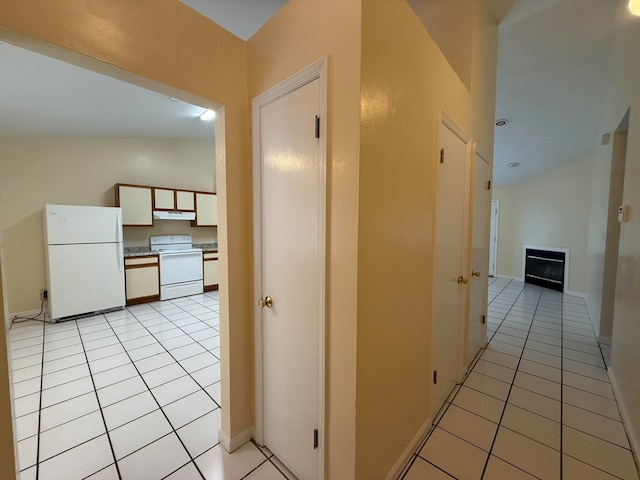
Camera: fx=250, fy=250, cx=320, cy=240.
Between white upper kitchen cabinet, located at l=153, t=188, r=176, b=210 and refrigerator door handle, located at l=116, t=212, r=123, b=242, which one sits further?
white upper kitchen cabinet, located at l=153, t=188, r=176, b=210

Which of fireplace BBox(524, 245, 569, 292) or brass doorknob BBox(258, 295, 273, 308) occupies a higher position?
brass doorknob BBox(258, 295, 273, 308)

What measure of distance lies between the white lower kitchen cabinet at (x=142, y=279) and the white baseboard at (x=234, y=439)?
143 inches

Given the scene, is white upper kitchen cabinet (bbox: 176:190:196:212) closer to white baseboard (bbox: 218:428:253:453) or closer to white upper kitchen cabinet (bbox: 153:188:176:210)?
white upper kitchen cabinet (bbox: 153:188:176:210)

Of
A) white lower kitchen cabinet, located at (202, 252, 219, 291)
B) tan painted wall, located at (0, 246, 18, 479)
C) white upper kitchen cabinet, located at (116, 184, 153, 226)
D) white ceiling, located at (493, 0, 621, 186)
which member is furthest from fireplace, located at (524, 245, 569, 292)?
white upper kitchen cabinet, located at (116, 184, 153, 226)

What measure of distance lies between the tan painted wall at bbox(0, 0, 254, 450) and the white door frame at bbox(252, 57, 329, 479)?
7 centimetres

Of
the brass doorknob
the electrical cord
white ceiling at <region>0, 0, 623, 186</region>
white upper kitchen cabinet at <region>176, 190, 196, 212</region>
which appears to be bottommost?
the electrical cord

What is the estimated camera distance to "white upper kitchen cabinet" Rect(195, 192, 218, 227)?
207 inches

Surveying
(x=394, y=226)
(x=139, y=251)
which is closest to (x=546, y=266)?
(x=394, y=226)

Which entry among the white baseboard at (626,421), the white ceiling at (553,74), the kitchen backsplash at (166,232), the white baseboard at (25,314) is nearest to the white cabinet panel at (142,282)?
the kitchen backsplash at (166,232)

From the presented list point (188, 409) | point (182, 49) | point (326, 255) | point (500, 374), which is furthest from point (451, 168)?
point (188, 409)

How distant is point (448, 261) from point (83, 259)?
470cm

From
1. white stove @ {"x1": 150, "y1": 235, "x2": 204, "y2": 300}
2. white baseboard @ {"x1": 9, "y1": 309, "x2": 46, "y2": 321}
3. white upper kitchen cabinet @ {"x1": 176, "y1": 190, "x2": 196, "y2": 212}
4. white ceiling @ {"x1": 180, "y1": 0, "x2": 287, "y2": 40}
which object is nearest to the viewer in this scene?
white ceiling @ {"x1": 180, "y1": 0, "x2": 287, "y2": 40}

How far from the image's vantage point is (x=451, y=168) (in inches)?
70.1

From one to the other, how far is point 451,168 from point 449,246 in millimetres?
559
